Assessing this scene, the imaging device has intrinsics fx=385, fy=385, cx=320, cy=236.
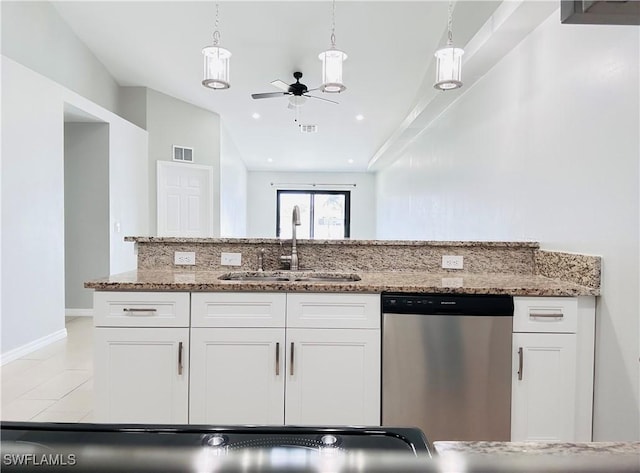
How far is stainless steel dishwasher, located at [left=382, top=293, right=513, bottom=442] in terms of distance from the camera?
5.83 ft

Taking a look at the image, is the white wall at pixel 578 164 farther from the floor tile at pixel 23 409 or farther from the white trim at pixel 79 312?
the white trim at pixel 79 312

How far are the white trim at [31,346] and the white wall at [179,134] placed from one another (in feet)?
7.53

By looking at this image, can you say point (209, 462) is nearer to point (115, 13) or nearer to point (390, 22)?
point (390, 22)

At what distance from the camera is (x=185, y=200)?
6.34 metres

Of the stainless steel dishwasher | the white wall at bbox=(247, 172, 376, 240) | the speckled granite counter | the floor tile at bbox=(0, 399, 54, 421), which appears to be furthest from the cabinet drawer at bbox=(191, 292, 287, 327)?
the white wall at bbox=(247, 172, 376, 240)

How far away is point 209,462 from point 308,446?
0.23m

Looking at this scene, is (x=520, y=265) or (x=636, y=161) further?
(x=520, y=265)

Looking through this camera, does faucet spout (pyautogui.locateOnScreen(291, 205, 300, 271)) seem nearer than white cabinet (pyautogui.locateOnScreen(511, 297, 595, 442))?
No

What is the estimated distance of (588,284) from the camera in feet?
6.00

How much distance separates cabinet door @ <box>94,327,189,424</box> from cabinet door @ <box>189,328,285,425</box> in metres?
0.06

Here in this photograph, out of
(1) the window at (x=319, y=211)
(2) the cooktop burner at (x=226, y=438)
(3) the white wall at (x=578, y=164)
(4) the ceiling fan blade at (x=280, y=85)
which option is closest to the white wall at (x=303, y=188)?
(1) the window at (x=319, y=211)

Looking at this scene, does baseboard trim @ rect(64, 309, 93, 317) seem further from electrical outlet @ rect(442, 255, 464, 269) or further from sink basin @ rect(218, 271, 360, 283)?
electrical outlet @ rect(442, 255, 464, 269)

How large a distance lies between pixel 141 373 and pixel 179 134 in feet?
16.9

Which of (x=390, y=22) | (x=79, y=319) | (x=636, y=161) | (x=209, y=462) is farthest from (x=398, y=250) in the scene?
(x=79, y=319)
